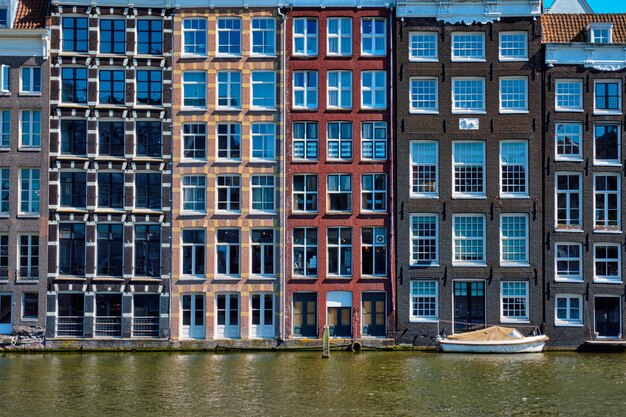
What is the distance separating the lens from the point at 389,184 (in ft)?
186

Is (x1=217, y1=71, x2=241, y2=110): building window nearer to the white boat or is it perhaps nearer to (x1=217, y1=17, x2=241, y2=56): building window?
(x1=217, y1=17, x2=241, y2=56): building window

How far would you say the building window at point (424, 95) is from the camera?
57.1m

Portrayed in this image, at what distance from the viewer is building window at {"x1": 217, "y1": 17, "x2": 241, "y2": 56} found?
57.5m

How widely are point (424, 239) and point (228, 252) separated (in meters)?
10.5

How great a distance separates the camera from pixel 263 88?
5750 centimetres

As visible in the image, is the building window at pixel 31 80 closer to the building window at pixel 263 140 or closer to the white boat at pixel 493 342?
the building window at pixel 263 140

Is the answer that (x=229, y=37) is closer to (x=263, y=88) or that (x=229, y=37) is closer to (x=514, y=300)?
(x=263, y=88)

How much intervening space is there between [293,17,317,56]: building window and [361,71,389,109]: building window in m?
3.11

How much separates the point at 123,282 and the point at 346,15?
18571 millimetres

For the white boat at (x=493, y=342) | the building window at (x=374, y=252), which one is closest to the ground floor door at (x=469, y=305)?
the white boat at (x=493, y=342)

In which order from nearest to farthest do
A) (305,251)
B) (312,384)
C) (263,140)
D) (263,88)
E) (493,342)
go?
(312,384) → (493,342) → (305,251) → (263,140) → (263,88)

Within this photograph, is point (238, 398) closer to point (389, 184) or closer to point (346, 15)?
point (389, 184)

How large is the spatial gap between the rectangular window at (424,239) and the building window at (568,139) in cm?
763

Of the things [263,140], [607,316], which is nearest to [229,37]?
[263,140]
